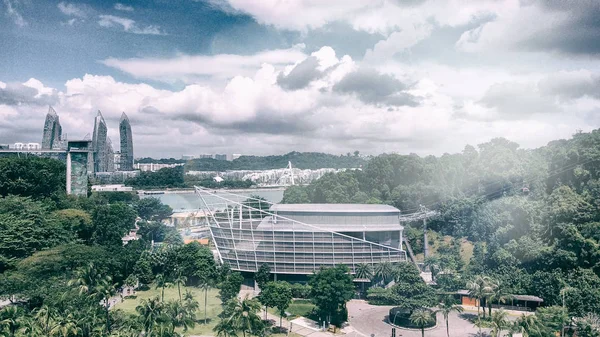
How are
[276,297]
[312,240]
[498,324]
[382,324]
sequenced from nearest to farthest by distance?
[498,324] → [276,297] → [382,324] → [312,240]

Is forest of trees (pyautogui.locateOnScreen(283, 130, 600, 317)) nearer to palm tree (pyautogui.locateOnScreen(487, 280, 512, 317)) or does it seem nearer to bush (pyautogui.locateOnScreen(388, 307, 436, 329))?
palm tree (pyautogui.locateOnScreen(487, 280, 512, 317))

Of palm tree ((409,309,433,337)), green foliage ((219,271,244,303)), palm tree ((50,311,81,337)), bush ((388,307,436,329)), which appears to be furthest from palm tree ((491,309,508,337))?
palm tree ((50,311,81,337))

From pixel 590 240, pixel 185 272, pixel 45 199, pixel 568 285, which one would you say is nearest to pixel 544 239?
pixel 590 240

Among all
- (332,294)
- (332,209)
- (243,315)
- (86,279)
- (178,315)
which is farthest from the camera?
(332,209)

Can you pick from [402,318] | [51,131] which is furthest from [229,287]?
[51,131]

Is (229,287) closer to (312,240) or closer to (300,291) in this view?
(300,291)
